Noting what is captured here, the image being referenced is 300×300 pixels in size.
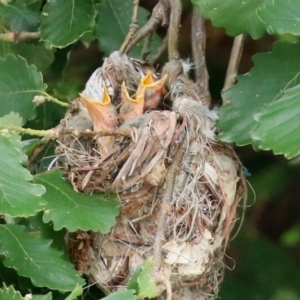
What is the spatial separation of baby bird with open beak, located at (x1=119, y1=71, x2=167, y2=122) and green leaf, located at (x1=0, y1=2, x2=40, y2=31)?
43 cm

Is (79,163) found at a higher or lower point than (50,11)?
lower

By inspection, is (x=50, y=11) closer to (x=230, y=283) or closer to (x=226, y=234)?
(x=226, y=234)

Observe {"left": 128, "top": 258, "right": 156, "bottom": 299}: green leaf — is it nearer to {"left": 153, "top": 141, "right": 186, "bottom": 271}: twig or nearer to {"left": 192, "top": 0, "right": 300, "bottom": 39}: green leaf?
{"left": 153, "top": 141, "right": 186, "bottom": 271}: twig

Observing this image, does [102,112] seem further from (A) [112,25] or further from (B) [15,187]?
(A) [112,25]

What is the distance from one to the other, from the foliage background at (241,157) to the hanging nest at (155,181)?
103 mm

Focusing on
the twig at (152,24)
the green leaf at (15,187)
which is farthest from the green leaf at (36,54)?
the green leaf at (15,187)

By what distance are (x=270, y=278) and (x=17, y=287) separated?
1002mm

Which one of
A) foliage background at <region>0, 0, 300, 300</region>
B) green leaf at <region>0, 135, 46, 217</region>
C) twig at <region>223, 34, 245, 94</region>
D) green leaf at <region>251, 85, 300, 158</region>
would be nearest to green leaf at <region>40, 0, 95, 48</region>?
foliage background at <region>0, 0, 300, 300</region>

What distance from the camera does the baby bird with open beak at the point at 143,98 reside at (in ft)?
5.18

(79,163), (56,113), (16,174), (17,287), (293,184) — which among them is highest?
(16,174)

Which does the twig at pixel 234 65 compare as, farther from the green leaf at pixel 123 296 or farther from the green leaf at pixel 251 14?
the green leaf at pixel 123 296

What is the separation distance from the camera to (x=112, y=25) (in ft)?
6.56

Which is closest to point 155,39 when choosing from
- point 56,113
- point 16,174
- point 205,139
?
point 56,113

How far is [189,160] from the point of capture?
156cm
